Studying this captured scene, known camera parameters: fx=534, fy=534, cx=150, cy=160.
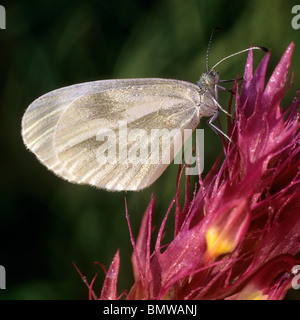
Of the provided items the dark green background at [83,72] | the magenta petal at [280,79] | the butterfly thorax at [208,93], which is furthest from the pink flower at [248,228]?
the dark green background at [83,72]

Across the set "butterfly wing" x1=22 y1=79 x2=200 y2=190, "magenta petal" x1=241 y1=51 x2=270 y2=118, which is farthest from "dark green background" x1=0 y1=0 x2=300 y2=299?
"magenta petal" x1=241 y1=51 x2=270 y2=118

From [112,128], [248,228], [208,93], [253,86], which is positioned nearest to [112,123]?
[112,128]

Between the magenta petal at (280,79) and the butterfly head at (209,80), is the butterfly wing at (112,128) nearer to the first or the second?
the butterfly head at (209,80)

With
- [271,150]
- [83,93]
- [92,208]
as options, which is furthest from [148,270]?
[92,208]

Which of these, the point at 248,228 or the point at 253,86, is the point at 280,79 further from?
the point at 248,228

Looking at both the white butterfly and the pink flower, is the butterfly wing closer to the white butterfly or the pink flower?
the white butterfly

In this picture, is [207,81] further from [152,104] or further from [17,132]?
[17,132]
